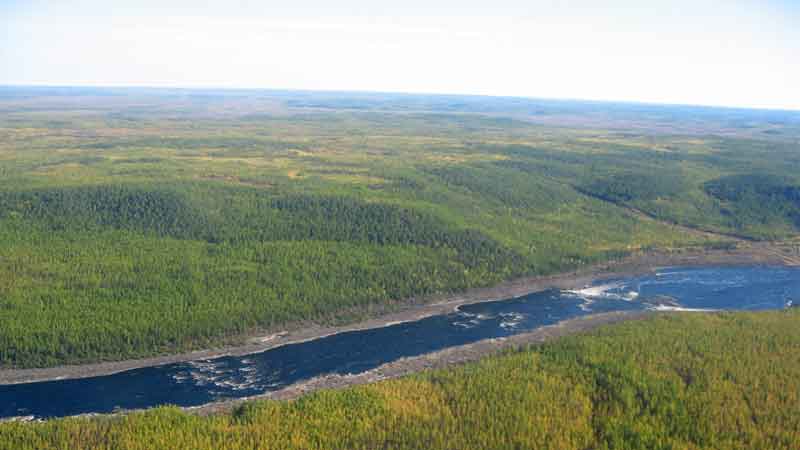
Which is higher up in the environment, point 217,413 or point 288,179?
point 288,179

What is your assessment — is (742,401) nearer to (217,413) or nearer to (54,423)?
(217,413)

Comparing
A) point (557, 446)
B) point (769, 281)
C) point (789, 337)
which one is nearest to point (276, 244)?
point (557, 446)

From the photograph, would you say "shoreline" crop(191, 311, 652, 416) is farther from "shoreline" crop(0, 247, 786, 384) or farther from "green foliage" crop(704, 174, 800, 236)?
"green foliage" crop(704, 174, 800, 236)

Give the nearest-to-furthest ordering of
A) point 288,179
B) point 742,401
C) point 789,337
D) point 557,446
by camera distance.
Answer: point 557,446 → point 742,401 → point 789,337 → point 288,179

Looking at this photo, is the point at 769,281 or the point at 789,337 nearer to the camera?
the point at 789,337

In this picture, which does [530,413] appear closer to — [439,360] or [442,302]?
[439,360]

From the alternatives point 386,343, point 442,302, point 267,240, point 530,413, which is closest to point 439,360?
point 386,343

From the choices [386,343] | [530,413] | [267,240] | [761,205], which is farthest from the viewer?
[761,205]
